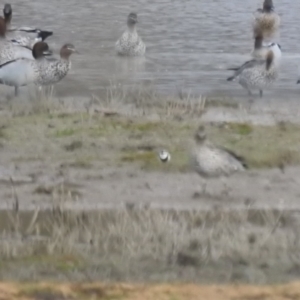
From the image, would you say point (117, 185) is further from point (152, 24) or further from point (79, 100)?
point (152, 24)

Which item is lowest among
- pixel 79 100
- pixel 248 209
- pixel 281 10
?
pixel 281 10

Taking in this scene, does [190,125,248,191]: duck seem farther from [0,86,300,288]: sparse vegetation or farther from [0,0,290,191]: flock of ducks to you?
[0,86,300,288]: sparse vegetation

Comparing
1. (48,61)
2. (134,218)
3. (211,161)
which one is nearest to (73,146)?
(211,161)

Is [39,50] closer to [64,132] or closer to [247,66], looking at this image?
[247,66]

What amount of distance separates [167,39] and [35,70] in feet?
21.1

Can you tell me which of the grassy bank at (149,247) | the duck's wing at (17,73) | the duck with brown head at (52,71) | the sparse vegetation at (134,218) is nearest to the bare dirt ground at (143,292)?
the sparse vegetation at (134,218)

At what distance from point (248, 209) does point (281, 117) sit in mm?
4181

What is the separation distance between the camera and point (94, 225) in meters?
8.26

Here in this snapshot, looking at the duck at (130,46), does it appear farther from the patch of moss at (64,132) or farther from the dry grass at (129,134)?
the patch of moss at (64,132)

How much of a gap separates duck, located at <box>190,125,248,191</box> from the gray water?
5.43m

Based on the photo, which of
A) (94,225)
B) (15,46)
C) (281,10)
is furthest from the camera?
(281,10)

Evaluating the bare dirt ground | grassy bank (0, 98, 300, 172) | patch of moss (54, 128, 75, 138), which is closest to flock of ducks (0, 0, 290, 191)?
grassy bank (0, 98, 300, 172)

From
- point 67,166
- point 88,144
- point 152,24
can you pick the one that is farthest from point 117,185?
point 152,24

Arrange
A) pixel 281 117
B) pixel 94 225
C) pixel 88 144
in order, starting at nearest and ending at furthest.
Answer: pixel 94 225, pixel 88 144, pixel 281 117
